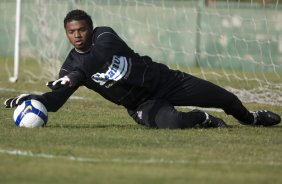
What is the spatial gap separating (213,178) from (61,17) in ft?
54.2

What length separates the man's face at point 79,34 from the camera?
9.66 m

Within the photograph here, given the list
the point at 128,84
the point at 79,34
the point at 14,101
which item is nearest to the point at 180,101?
the point at 128,84

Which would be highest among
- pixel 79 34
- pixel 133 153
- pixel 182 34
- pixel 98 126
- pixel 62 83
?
pixel 79 34

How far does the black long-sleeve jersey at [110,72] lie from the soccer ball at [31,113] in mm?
131

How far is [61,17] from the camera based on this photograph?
22875 mm

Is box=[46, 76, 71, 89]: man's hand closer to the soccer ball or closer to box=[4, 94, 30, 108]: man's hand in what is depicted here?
the soccer ball

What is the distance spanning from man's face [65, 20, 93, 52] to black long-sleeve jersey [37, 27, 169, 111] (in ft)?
0.27

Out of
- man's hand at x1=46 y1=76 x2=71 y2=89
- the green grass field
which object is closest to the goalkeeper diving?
man's hand at x1=46 y1=76 x2=71 y2=89

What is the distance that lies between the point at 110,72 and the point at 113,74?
4 centimetres

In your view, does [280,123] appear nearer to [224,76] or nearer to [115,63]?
[115,63]

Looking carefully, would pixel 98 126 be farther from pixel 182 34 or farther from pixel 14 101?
pixel 182 34

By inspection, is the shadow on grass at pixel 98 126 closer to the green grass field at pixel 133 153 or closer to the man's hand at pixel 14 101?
the green grass field at pixel 133 153

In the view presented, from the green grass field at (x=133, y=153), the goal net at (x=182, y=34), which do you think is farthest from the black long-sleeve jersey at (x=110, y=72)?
the goal net at (x=182, y=34)

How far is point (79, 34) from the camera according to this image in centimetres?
969
